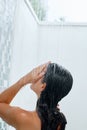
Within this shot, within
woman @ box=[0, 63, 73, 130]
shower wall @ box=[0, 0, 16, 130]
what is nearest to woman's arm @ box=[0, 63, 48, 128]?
woman @ box=[0, 63, 73, 130]

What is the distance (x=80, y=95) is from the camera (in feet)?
9.07

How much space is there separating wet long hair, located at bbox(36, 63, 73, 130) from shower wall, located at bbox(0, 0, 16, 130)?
738 millimetres

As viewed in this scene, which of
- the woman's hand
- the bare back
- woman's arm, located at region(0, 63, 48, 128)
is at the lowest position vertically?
the bare back

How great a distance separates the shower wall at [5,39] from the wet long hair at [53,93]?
74cm

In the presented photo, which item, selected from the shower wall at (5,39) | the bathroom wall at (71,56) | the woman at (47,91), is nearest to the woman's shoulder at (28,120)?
the woman at (47,91)

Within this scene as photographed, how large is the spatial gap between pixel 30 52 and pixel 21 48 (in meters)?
0.33

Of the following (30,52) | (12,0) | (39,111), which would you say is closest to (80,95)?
(30,52)

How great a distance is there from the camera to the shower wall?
6.00 feet

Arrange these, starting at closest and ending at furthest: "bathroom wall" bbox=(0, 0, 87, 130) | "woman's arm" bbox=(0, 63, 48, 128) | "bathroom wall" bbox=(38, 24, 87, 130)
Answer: "woman's arm" bbox=(0, 63, 48, 128)
"bathroom wall" bbox=(0, 0, 87, 130)
"bathroom wall" bbox=(38, 24, 87, 130)

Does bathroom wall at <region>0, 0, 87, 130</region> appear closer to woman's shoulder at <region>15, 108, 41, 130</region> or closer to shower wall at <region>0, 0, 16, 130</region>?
shower wall at <region>0, 0, 16, 130</region>

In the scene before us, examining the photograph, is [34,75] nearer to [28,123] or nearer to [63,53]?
[28,123]

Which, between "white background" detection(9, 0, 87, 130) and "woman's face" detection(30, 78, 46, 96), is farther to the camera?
"white background" detection(9, 0, 87, 130)

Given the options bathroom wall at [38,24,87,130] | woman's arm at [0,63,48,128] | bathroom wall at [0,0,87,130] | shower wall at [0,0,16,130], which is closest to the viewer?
woman's arm at [0,63,48,128]

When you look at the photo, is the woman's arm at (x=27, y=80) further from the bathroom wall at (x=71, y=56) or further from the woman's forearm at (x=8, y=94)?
the bathroom wall at (x=71, y=56)
